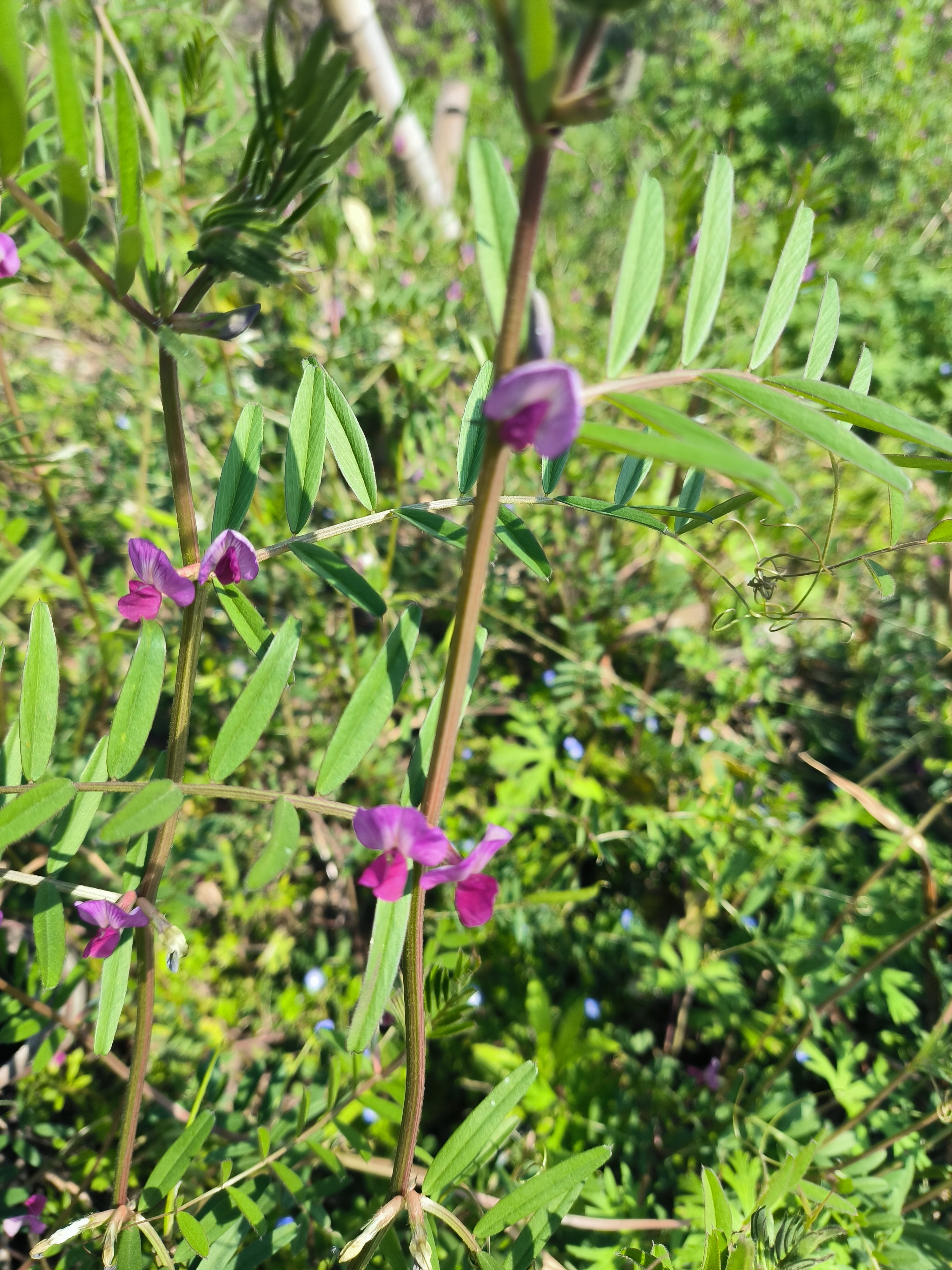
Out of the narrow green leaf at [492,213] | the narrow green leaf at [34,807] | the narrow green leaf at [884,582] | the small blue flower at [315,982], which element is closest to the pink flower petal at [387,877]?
the narrow green leaf at [34,807]

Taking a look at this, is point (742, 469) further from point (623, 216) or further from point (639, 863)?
point (623, 216)

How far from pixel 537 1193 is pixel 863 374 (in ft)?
2.37

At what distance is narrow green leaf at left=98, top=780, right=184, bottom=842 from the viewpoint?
15.2 inches

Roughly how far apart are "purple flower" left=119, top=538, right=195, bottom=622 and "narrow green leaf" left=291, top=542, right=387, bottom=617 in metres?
0.10

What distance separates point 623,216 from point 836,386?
275 cm

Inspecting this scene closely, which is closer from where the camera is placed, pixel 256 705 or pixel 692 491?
pixel 256 705

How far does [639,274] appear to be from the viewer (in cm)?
55

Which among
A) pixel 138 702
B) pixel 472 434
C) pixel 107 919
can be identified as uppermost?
pixel 472 434

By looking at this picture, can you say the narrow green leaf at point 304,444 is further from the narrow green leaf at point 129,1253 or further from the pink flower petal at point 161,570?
the narrow green leaf at point 129,1253

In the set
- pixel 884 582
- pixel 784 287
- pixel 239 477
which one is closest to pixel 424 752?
pixel 239 477

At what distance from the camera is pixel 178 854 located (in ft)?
3.88

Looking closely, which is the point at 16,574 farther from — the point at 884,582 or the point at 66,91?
the point at 884,582

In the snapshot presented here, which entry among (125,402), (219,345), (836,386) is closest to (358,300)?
(125,402)

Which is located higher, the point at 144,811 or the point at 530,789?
the point at 144,811
